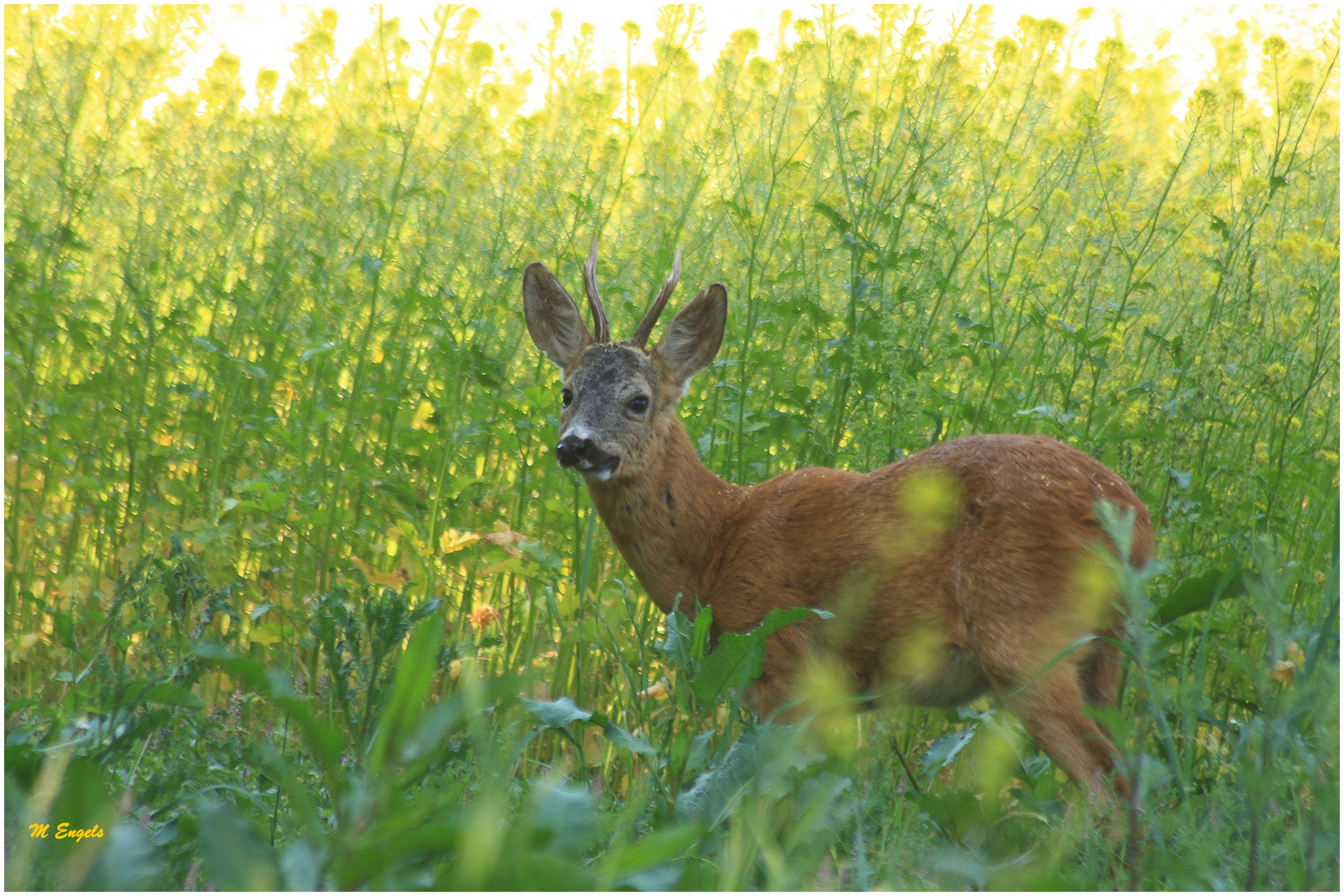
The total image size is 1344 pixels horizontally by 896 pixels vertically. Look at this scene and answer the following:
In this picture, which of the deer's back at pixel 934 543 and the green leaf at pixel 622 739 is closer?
the green leaf at pixel 622 739

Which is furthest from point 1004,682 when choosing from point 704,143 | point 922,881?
point 704,143

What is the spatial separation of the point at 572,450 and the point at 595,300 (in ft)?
2.14

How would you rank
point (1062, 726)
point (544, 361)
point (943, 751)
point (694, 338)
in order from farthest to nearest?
1. point (544, 361)
2. point (694, 338)
3. point (1062, 726)
4. point (943, 751)

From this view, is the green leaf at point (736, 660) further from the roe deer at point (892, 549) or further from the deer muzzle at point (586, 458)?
the deer muzzle at point (586, 458)

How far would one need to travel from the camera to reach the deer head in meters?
3.77

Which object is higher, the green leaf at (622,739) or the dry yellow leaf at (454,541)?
the dry yellow leaf at (454,541)

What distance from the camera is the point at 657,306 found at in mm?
3959

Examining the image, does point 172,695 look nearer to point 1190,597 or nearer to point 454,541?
point 454,541

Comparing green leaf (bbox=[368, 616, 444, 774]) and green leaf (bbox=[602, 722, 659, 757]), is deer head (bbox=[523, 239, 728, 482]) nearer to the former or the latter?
green leaf (bbox=[602, 722, 659, 757])

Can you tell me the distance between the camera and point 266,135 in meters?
4.77

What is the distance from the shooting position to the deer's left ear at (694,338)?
4.06m

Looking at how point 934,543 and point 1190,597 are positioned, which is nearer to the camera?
point 1190,597

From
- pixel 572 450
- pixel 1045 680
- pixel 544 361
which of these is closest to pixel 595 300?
pixel 572 450

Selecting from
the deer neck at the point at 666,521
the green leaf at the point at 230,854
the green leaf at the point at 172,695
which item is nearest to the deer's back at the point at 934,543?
the deer neck at the point at 666,521
